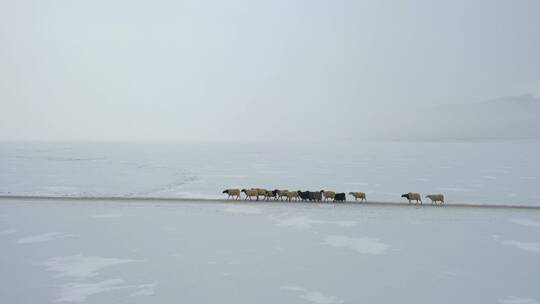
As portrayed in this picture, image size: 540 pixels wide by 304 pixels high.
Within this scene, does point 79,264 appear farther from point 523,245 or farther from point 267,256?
point 523,245

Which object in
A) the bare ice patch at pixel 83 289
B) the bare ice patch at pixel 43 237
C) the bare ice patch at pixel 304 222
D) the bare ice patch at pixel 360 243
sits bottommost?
the bare ice patch at pixel 83 289

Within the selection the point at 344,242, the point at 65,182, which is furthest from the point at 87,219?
the point at 65,182

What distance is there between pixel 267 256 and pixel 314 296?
3.00 meters

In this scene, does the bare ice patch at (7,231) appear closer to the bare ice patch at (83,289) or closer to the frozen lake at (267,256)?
the frozen lake at (267,256)

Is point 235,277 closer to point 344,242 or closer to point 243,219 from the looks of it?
point 344,242

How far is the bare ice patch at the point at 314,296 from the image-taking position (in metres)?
8.86

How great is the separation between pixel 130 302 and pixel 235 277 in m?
2.54

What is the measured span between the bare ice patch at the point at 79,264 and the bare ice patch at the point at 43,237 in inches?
100

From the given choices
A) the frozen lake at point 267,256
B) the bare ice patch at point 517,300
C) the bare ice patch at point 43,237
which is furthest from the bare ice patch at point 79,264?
the bare ice patch at point 517,300

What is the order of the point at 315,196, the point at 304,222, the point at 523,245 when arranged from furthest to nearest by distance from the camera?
1. the point at 315,196
2. the point at 304,222
3. the point at 523,245

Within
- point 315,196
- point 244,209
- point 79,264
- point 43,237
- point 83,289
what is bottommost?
point 83,289

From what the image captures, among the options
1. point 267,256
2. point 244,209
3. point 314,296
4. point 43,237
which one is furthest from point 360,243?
point 43,237

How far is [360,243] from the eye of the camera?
1359 centimetres

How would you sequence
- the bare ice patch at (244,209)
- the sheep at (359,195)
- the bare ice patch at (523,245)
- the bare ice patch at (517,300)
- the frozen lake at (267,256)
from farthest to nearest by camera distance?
the sheep at (359,195) < the bare ice patch at (244,209) < the bare ice patch at (523,245) < the frozen lake at (267,256) < the bare ice patch at (517,300)
